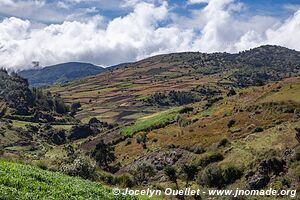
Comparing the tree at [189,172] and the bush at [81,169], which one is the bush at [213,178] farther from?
the bush at [81,169]

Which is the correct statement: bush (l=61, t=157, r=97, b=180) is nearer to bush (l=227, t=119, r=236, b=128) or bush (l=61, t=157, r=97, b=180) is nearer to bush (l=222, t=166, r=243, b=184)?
bush (l=222, t=166, r=243, b=184)

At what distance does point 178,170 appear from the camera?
268ft

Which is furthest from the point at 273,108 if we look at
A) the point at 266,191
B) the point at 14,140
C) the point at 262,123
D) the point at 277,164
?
the point at 14,140

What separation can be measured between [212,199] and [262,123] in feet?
127

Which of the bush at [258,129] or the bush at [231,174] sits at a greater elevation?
the bush at [258,129]

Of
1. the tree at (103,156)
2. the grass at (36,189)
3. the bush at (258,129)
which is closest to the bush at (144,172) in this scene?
the tree at (103,156)

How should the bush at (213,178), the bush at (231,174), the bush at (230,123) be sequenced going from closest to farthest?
the bush at (231,174), the bush at (213,178), the bush at (230,123)

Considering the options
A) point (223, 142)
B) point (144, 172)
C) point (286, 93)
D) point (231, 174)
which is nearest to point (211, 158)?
point (223, 142)

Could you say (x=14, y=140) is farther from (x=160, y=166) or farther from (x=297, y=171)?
(x=297, y=171)

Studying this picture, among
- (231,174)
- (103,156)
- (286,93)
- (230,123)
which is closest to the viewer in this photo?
(231,174)

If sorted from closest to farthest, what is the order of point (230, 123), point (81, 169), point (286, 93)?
1. point (81, 169)
2. point (230, 123)
3. point (286, 93)

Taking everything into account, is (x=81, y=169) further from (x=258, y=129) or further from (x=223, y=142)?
(x=258, y=129)

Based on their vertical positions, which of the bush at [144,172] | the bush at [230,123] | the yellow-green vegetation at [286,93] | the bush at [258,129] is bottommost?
the bush at [144,172]

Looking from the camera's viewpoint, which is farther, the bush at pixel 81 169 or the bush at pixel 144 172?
the bush at pixel 144 172
